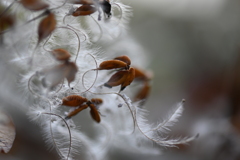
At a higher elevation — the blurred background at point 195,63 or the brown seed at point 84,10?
the brown seed at point 84,10

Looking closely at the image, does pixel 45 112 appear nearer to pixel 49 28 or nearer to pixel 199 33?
pixel 49 28

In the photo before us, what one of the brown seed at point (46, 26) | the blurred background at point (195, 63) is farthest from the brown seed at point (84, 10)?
the blurred background at point (195, 63)

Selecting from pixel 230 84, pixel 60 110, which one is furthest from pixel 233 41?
pixel 60 110

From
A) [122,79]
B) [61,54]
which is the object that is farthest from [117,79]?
[61,54]

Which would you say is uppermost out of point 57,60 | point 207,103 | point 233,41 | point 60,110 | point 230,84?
point 57,60

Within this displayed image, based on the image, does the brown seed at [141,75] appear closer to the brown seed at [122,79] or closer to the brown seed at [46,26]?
the brown seed at [122,79]

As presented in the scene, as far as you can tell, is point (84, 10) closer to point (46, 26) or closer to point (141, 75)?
point (46, 26)
